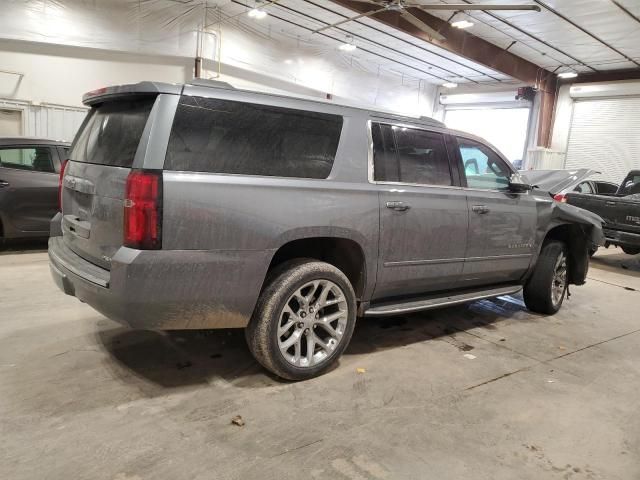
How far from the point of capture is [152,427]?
2428mm

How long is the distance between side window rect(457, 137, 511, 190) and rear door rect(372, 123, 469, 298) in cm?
24

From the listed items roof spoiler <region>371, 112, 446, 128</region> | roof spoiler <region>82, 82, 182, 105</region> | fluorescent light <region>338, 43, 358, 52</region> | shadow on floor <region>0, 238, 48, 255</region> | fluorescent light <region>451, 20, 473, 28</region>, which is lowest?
shadow on floor <region>0, 238, 48, 255</region>

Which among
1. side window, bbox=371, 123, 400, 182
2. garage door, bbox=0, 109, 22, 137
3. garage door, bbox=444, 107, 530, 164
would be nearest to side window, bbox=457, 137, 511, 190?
side window, bbox=371, 123, 400, 182

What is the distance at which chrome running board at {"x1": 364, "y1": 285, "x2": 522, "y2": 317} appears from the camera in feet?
11.1

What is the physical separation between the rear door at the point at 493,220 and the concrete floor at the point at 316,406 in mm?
610

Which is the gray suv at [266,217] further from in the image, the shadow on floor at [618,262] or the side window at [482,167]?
the shadow on floor at [618,262]

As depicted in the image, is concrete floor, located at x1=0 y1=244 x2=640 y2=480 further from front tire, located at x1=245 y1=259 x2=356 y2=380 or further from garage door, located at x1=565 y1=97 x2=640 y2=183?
garage door, located at x1=565 y1=97 x2=640 y2=183

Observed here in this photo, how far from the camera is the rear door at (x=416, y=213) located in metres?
3.30

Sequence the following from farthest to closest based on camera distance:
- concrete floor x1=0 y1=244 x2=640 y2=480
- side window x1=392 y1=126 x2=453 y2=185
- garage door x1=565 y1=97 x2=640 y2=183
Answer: garage door x1=565 y1=97 x2=640 y2=183
side window x1=392 y1=126 x2=453 y2=185
concrete floor x1=0 y1=244 x2=640 y2=480

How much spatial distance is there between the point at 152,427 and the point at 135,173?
1.30 meters

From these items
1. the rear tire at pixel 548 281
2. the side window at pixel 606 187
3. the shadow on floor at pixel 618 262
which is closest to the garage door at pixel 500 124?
the side window at pixel 606 187

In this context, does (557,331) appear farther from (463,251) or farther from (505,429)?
(505,429)

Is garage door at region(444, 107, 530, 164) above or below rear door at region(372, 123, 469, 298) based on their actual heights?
above

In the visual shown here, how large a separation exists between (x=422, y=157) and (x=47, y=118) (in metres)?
8.73
